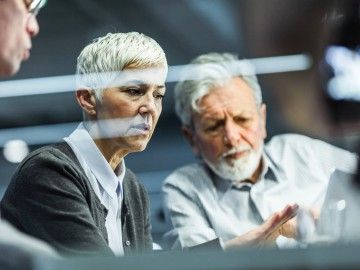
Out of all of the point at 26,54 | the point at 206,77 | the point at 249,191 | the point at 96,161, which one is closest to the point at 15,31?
the point at 26,54

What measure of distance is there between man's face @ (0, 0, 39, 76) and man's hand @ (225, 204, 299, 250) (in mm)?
720

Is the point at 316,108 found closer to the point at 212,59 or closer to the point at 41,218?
the point at 212,59

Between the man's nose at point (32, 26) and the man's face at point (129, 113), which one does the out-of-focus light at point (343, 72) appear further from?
the man's nose at point (32, 26)

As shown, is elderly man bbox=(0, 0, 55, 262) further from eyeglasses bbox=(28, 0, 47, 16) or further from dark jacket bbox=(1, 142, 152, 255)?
dark jacket bbox=(1, 142, 152, 255)

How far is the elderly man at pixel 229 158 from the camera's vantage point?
7.93 feet

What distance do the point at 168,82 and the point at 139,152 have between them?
8.5 inches

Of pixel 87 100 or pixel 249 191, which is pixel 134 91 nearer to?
pixel 87 100

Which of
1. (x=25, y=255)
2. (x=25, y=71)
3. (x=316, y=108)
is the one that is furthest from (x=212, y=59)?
(x=25, y=255)

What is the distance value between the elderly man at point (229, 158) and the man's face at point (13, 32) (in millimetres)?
454

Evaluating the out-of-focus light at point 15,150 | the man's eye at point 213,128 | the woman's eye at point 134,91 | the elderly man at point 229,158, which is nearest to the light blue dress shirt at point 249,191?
the elderly man at point 229,158

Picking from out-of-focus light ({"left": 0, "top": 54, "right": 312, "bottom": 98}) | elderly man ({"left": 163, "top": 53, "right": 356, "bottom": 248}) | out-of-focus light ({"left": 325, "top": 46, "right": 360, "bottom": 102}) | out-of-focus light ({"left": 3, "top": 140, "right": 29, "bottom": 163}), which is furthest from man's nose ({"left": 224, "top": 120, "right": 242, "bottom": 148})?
out-of-focus light ({"left": 3, "top": 140, "right": 29, "bottom": 163})

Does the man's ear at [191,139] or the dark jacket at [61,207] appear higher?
the man's ear at [191,139]

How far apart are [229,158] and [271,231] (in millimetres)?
273

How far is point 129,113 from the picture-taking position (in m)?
2.37
